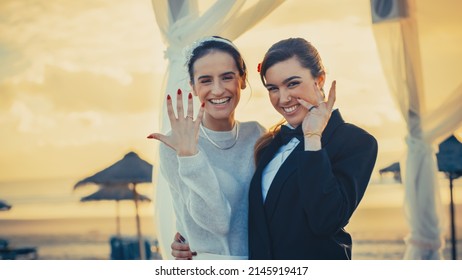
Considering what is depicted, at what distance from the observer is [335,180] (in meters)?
3.56

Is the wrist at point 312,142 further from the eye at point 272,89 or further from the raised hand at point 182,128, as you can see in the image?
the raised hand at point 182,128

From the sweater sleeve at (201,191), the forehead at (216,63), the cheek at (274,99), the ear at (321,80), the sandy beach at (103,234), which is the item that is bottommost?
the sandy beach at (103,234)

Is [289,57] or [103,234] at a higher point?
[289,57]

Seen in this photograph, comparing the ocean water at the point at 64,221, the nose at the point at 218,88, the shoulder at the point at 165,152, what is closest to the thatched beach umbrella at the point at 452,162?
the ocean water at the point at 64,221

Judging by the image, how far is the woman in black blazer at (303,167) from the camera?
11.9 ft

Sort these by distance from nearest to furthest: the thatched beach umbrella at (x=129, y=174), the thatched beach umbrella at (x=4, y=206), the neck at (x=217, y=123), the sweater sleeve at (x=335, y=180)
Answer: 1. the sweater sleeve at (x=335, y=180)
2. the neck at (x=217, y=123)
3. the thatched beach umbrella at (x=129, y=174)
4. the thatched beach umbrella at (x=4, y=206)

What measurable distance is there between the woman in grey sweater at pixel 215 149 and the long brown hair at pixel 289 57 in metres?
0.07

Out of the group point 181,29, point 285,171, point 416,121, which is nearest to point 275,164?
point 285,171

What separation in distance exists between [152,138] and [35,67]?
2.54ft

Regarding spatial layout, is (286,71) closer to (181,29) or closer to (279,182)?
(279,182)

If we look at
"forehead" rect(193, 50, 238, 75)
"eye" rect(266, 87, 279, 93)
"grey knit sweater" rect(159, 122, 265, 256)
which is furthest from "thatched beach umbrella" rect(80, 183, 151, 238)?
"eye" rect(266, 87, 279, 93)

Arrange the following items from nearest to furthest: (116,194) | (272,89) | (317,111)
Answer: (317,111), (272,89), (116,194)

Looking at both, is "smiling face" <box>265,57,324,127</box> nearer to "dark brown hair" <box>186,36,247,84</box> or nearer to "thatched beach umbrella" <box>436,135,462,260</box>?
"dark brown hair" <box>186,36,247,84</box>

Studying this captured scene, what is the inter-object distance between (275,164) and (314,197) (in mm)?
289
